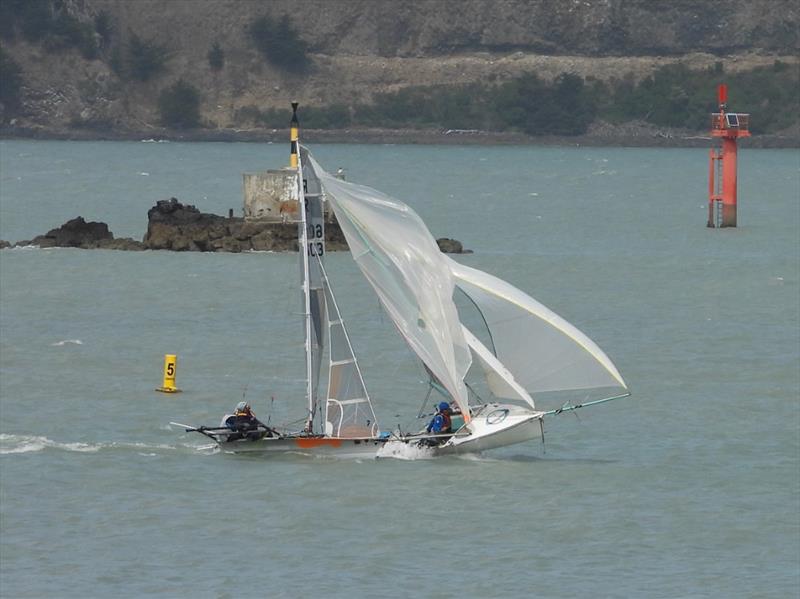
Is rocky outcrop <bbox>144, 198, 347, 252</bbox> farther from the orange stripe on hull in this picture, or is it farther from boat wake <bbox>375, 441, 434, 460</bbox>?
boat wake <bbox>375, 441, 434, 460</bbox>

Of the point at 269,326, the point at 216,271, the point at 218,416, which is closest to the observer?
the point at 218,416

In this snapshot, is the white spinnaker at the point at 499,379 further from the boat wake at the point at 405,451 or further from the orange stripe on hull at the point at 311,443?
the orange stripe on hull at the point at 311,443

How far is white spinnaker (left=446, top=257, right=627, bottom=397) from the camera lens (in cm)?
3247

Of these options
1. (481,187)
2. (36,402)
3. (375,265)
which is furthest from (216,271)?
(481,187)

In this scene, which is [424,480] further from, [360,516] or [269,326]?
[269,326]

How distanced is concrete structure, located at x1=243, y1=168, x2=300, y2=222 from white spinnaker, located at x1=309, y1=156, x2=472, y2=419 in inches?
1441

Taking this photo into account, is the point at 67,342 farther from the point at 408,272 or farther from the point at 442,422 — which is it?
the point at 442,422

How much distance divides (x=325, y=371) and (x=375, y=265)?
11.7 m

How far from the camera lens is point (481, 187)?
134 m

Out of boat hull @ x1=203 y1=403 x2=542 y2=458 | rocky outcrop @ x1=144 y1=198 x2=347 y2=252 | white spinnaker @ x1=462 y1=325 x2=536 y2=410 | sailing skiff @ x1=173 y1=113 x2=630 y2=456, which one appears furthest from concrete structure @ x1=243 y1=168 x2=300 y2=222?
white spinnaker @ x1=462 y1=325 x2=536 y2=410

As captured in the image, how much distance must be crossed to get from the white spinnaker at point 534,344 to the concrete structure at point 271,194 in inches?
1471

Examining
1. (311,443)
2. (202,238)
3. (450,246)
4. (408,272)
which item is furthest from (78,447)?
(450,246)

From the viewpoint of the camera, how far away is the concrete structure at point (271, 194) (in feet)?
232

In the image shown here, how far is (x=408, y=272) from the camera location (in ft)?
109
